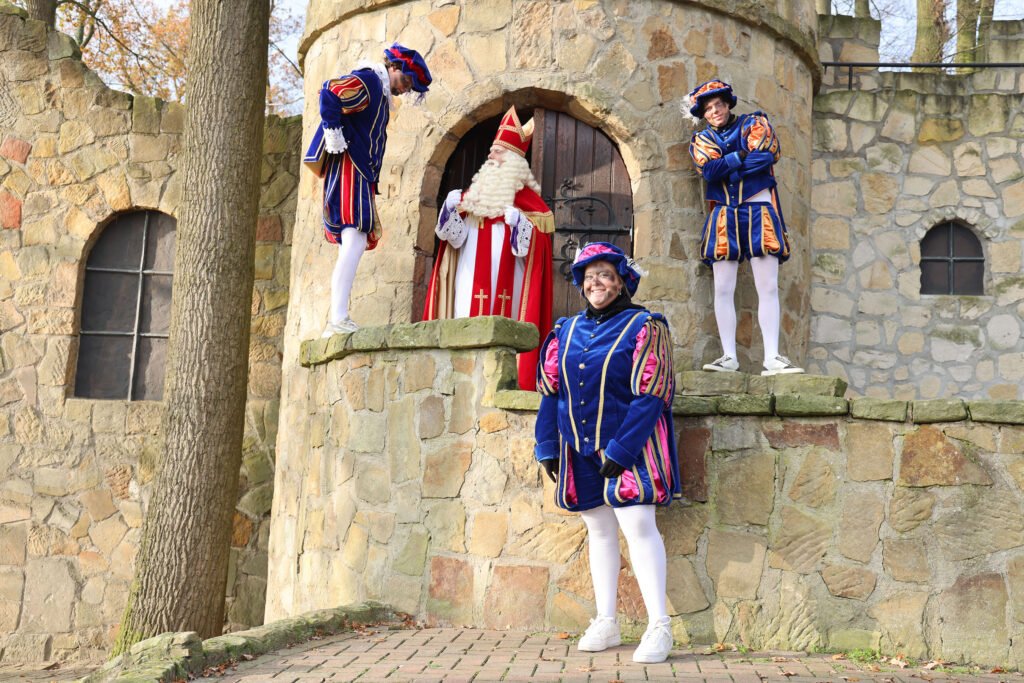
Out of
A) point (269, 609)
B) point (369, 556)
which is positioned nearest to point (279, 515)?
point (269, 609)

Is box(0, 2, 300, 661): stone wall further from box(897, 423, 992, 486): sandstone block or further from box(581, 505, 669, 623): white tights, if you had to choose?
box(897, 423, 992, 486): sandstone block

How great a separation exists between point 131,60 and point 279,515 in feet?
38.7

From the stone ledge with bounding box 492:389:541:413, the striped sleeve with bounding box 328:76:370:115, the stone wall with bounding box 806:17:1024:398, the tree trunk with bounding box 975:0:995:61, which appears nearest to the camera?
the stone ledge with bounding box 492:389:541:413

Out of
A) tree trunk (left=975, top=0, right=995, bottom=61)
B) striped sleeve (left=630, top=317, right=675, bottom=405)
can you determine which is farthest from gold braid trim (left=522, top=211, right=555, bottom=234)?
tree trunk (left=975, top=0, right=995, bottom=61)

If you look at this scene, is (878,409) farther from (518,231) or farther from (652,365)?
(518,231)

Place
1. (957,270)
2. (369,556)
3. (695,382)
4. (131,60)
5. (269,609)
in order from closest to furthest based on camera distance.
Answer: (369,556), (695,382), (269,609), (957,270), (131,60)

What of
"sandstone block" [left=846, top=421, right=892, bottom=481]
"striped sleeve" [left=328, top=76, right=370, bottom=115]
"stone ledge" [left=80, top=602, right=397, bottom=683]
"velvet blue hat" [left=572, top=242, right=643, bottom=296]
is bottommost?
"stone ledge" [left=80, top=602, right=397, bottom=683]

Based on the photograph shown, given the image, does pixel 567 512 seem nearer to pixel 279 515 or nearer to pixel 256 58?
pixel 279 515

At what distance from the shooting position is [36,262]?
9008 mm

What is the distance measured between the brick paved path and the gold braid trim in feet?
9.77

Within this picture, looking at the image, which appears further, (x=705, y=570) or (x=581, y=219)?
(x=581, y=219)

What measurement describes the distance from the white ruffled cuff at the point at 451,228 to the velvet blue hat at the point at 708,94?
1622mm

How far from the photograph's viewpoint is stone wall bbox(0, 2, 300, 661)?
8.70 metres

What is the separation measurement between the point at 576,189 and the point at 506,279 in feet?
3.25
